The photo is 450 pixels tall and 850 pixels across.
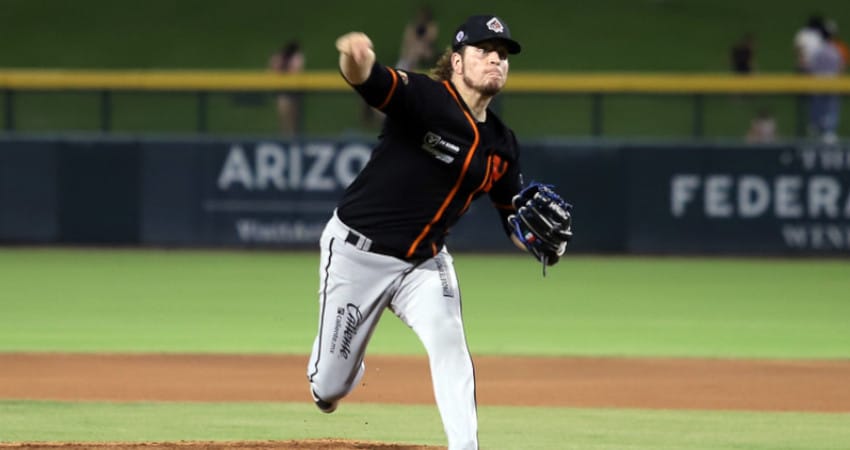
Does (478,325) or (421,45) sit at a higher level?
(421,45)

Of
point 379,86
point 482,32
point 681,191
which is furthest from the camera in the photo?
point 681,191

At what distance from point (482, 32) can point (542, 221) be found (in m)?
0.84

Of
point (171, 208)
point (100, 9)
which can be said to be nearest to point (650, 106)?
point (171, 208)

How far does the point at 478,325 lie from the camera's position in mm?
13273

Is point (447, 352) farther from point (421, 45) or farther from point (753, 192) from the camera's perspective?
point (421, 45)

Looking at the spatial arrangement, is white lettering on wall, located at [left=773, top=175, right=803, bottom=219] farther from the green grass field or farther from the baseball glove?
the baseball glove

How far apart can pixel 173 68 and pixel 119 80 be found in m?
13.1

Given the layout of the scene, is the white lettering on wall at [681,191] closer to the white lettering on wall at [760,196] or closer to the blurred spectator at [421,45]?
the white lettering on wall at [760,196]

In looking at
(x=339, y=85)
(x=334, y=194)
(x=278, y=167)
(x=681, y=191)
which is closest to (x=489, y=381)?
(x=334, y=194)

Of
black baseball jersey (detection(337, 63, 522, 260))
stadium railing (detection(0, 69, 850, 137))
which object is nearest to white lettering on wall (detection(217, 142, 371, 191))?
stadium railing (detection(0, 69, 850, 137))

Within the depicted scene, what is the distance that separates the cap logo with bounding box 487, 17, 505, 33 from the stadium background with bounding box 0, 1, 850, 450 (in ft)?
7.33

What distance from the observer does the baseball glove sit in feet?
23.0

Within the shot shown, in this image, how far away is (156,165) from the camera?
19609 mm

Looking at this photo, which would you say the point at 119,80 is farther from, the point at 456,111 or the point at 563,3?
the point at 563,3
